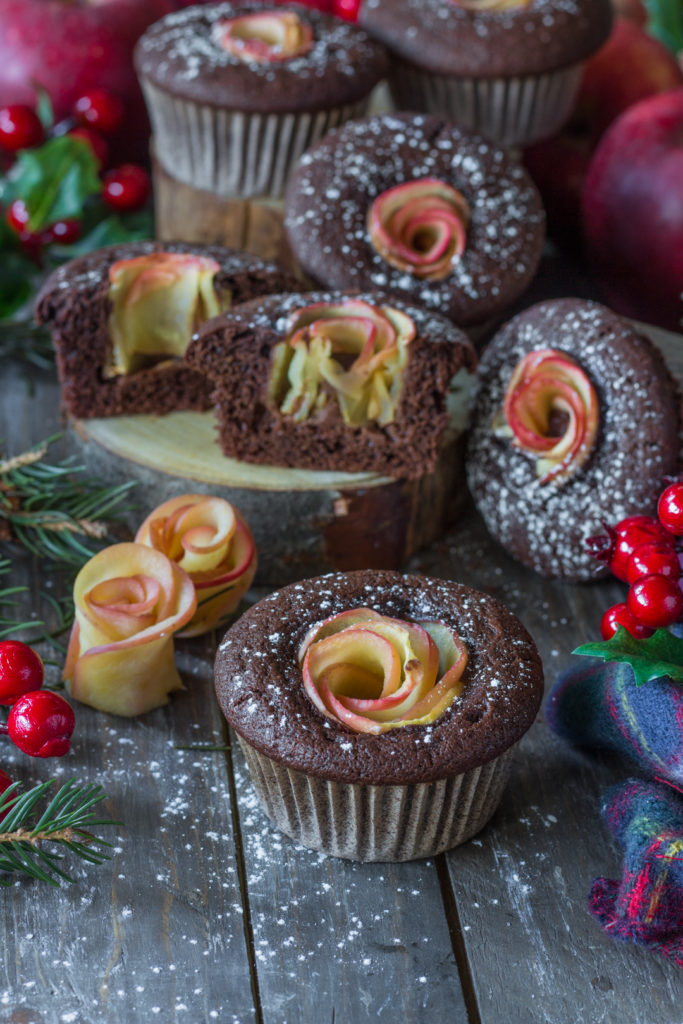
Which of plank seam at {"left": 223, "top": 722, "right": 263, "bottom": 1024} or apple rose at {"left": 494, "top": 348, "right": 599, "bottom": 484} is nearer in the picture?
plank seam at {"left": 223, "top": 722, "right": 263, "bottom": 1024}

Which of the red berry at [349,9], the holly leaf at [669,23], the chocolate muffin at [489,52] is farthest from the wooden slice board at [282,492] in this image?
the holly leaf at [669,23]

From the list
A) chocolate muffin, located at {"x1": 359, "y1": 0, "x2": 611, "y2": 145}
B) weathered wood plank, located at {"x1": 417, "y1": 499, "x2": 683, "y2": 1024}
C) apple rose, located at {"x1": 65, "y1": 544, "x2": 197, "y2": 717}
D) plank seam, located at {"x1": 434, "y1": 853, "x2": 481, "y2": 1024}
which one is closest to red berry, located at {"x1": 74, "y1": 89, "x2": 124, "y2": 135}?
chocolate muffin, located at {"x1": 359, "y1": 0, "x2": 611, "y2": 145}

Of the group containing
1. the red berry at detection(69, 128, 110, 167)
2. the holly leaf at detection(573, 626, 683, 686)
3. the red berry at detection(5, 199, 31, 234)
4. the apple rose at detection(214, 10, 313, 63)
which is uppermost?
the apple rose at detection(214, 10, 313, 63)

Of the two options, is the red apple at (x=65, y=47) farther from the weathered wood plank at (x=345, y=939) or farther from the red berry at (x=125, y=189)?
the weathered wood plank at (x=345, y=939)

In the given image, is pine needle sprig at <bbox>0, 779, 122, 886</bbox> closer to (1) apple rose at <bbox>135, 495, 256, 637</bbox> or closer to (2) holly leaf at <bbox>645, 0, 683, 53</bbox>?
(1) apple rose at <bbox>135, 495, 256, 637</bbox>

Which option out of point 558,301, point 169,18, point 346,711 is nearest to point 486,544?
point 558,301

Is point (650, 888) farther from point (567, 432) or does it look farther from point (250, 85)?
point (250, 85)

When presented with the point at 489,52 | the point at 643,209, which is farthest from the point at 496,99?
the point at 643,209
